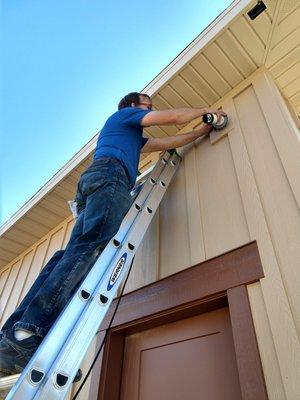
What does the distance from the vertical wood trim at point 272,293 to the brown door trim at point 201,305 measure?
52 mm

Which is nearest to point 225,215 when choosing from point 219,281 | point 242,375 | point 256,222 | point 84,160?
point 256,222

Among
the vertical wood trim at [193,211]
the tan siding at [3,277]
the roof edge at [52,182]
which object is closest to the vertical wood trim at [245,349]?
the vertical wood trim at [193,211]

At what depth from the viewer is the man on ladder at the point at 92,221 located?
3.57 feet

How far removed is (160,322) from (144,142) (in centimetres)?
126

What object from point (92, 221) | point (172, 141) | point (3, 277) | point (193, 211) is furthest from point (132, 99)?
point (3, 277)

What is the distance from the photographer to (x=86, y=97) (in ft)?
12.3

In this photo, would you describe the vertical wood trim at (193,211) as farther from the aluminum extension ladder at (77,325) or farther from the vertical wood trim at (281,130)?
the vertical wood trim at (281,130)

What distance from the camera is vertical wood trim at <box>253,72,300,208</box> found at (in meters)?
1.60

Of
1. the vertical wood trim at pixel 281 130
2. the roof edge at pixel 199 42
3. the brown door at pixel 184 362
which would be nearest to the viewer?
the brown door at pixel 184 362

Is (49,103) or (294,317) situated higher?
(49,103)

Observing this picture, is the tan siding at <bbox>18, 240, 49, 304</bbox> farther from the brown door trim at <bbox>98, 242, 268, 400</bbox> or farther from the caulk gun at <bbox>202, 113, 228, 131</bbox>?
the caulk gun at <bbox>202, 113, 228, 131</bbox>

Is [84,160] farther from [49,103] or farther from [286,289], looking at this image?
[286,289]

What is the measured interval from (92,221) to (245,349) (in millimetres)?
884

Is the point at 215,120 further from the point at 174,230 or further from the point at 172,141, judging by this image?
the point at 174,230
